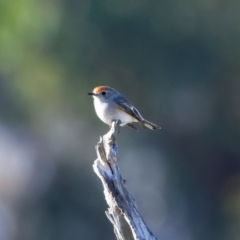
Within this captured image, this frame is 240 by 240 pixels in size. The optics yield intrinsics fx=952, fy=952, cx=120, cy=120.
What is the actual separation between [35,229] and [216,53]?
364 centimetres

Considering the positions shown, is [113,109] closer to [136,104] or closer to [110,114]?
[110,114]

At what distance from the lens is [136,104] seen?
13.2 m

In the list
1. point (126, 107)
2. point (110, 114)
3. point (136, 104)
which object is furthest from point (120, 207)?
point (136, 104)

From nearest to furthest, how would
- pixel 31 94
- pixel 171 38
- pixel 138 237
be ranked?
pixel 138 237 → pixel 171 38 → pixel 31 94

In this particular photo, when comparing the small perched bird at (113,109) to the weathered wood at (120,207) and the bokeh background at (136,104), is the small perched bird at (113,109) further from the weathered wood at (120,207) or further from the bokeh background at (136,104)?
the bokeh background at (136,104)

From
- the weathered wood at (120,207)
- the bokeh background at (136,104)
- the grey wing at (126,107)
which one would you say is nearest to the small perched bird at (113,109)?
the grey wing at (126,107)

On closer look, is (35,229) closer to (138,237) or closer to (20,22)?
(20,22)

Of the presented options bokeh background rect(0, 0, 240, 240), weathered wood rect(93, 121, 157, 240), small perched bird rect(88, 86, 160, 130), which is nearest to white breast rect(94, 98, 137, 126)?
small perched bird rect(88, 86, 160, 130)

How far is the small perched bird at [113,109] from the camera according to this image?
22.4ft

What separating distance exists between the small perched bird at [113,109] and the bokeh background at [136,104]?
5.87 metres

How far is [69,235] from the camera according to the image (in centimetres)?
1354

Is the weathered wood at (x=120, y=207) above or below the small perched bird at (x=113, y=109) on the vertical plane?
below

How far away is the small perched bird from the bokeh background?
587cm

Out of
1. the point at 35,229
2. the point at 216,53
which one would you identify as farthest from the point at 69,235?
the point at 216,53
